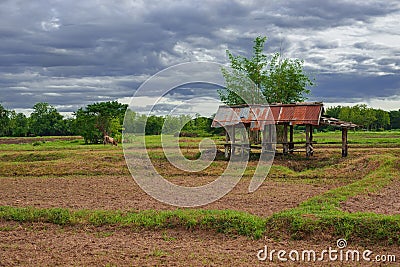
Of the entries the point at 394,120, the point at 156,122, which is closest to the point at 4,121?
the point at 156,122

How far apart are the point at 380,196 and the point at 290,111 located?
9809 mm

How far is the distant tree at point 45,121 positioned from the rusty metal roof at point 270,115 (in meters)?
59.3

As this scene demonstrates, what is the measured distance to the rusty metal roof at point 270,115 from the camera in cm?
2155

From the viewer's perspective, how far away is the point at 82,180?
17.3 m

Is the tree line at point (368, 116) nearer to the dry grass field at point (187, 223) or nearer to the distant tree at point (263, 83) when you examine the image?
the distant tree at point (263, 83)

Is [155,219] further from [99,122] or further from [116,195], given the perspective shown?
[99,122]

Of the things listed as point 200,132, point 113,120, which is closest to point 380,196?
point 200,132

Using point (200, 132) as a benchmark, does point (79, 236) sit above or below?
below

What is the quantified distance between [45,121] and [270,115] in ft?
204

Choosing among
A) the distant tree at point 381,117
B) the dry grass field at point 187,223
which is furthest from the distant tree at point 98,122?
the distant tree at point 381,117

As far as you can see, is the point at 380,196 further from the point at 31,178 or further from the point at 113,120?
the point at 113,120

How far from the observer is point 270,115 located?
2230 cm

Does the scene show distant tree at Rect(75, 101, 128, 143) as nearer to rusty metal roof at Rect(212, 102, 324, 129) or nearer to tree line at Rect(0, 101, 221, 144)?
tree line at Rect(0, 101, 221, 144)

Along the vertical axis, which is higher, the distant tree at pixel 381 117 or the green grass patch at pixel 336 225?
the distant tree at pixel 381 117
